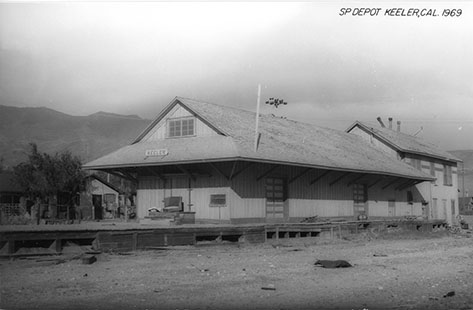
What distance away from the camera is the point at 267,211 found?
25203mm

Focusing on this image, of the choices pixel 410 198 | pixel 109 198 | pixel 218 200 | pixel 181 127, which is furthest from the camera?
pixel 109 198

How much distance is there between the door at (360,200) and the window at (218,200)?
34.8ft

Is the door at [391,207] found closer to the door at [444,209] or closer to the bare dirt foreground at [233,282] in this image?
the door at [444,209]

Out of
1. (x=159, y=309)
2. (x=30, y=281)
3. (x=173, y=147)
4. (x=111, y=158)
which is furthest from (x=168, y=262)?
(x=111, y=158)

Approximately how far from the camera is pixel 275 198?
25750 mm

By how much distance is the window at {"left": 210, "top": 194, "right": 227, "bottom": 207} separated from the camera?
2353 centimetres

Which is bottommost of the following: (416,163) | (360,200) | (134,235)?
(134,235)

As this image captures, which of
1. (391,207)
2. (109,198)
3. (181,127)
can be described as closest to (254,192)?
(181,127)

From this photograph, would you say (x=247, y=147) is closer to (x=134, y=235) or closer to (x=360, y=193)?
(x=134, y=235)

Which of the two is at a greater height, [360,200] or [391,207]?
[360,200]

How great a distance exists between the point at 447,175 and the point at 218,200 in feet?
88.0

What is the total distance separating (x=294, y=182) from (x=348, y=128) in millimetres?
16445

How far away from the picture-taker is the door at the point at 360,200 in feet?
104

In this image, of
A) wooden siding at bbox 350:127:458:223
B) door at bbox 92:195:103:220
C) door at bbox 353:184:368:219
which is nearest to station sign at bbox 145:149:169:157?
door at bbox 353:184:368:219
